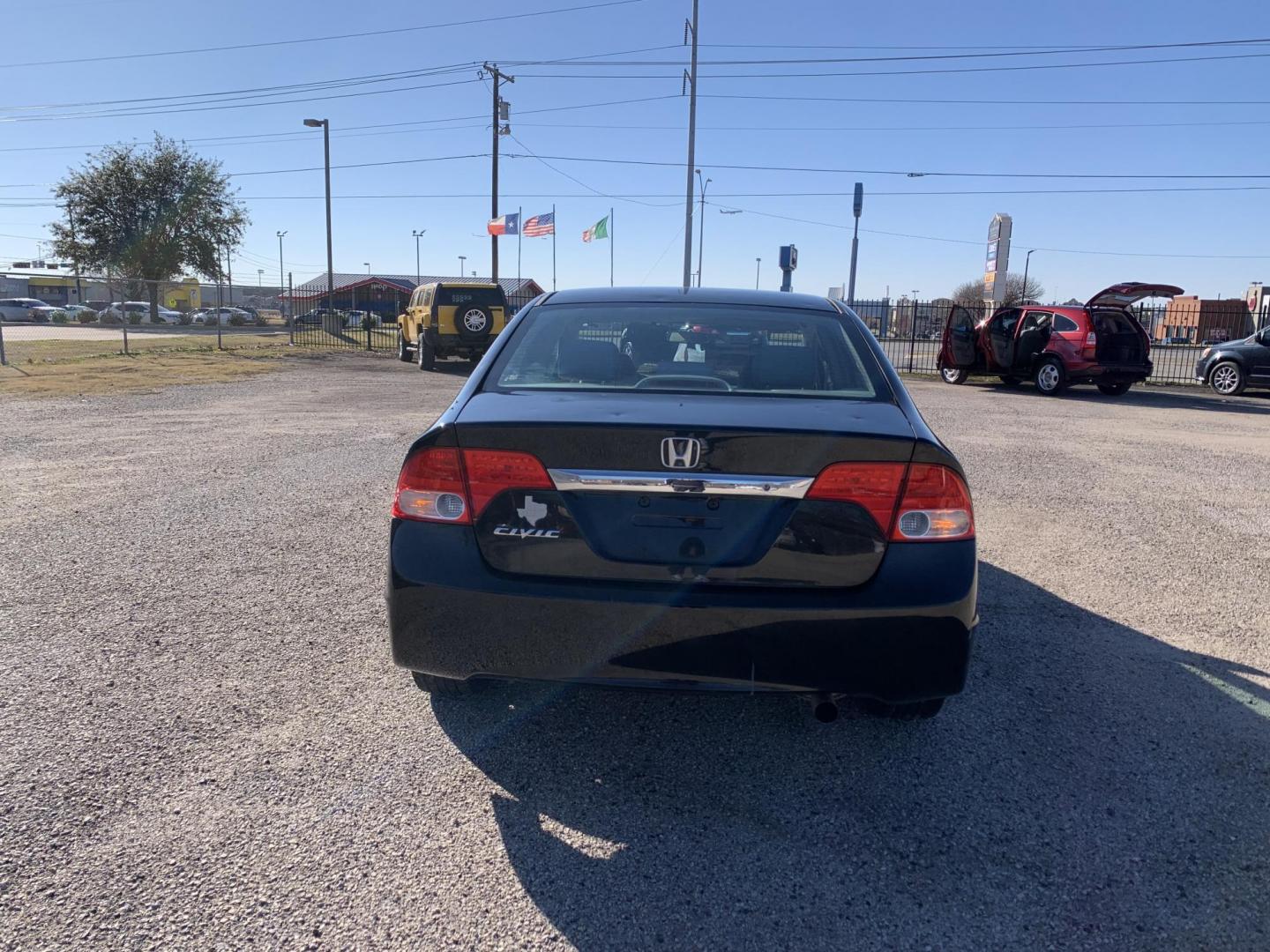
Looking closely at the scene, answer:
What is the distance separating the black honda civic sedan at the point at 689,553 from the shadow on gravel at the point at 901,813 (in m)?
0.41

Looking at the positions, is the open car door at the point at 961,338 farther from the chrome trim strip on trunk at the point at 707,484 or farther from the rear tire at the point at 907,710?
the chrome trim strip on trunk at the point at 707,484

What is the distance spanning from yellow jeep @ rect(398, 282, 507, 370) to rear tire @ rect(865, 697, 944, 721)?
61.3ft

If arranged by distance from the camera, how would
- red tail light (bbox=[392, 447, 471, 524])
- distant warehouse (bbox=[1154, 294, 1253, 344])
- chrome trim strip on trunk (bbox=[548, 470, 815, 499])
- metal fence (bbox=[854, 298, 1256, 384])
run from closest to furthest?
chrome trim strip on trunk (bbox=[548, 470, 815, 499])
red tail light (bbox=[392, 447, 471, 524])
metal fence (bbox=[854, 298, 1256, 384])
distant warehouse (bbox=[1154, 294, 1253, 344])

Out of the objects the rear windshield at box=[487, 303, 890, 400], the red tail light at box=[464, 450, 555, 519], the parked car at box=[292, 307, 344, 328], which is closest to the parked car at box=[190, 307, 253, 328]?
the parked car at box=[292, 307, 344, 328]

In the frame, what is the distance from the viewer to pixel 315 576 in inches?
184

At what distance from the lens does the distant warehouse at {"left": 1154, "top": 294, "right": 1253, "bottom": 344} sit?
87.8 feet

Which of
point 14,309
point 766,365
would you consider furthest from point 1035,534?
point 14,309

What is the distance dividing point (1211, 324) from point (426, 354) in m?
31.1

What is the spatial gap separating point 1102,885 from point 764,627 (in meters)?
1.10

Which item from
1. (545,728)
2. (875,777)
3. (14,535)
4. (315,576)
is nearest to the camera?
(875,777)

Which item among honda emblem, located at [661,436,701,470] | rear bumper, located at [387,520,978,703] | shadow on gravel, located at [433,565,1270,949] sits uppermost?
honda emblem, located at [661,436,701,470]

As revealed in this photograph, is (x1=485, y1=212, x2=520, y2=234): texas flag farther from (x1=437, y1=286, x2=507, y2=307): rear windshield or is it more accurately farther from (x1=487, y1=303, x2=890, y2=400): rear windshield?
(x1=487, y1=303, x2=890, y2=400): rear windshield

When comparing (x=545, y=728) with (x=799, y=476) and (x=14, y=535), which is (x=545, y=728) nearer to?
(x=799, y=476)

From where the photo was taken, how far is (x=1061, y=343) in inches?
650
